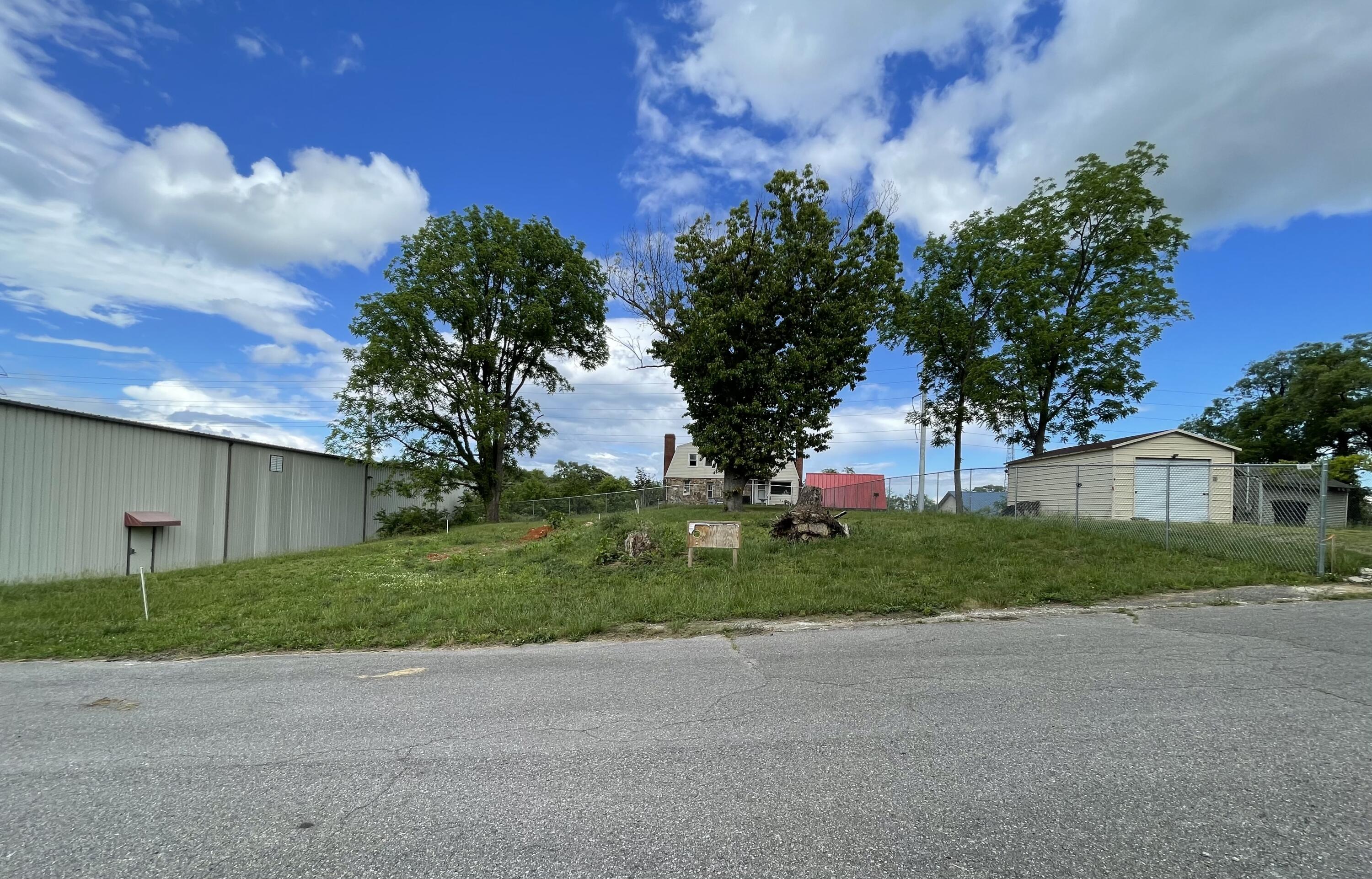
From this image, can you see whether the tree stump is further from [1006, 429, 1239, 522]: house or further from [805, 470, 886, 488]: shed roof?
[805, 470, 886, 488]: shed roof

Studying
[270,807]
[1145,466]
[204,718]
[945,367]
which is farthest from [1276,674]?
[945,367]

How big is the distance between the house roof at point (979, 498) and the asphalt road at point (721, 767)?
2135 centimetres

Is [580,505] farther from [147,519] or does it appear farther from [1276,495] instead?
[1276,495]

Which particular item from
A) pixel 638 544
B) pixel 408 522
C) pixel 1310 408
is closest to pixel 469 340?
pixel 408 522

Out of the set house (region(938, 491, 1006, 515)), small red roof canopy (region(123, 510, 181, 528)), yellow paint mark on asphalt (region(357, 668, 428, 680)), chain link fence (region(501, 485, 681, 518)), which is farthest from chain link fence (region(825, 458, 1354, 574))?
small red roof canopy (region(123, 510, 181, 528))

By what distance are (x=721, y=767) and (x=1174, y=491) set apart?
49.9 ft

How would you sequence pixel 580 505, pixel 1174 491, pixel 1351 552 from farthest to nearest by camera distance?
pixel 580 505
pixel 1174 491
pixel 1351 552

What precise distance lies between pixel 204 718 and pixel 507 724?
92.1 inches

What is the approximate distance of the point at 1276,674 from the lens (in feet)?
16.5

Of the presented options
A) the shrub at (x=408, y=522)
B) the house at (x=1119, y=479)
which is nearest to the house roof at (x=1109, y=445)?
the house at (x=1119, y=479)

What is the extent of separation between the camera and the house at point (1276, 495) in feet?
35.5

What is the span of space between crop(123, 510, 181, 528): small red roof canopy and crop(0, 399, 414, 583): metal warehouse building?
3cm

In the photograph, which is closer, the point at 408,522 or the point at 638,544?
the point at 638,544

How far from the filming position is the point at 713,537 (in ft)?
37.0
